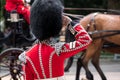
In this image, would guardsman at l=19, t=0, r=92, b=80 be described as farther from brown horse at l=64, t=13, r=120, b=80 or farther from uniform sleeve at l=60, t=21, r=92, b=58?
brown horse at l=64, t=13, r=120, b=80

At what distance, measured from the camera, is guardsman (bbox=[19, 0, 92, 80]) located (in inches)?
120

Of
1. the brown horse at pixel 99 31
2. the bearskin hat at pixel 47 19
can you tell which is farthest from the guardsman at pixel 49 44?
the brown horse at pixel 99 31

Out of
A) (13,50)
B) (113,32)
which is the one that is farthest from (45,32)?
(113,32)

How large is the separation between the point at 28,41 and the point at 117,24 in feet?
6.20

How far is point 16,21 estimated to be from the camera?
7.07 meters

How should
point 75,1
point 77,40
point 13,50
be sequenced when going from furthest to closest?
point 75,1 → point 13,50 → point 77,40

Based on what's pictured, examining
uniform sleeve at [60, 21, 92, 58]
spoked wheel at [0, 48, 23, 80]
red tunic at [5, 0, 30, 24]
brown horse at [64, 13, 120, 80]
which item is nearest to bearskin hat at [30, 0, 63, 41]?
uniform sleeve at [60, 21, 92, 58]

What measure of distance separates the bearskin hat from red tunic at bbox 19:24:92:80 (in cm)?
9

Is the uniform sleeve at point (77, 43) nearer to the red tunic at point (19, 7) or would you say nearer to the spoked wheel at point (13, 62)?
the spoked wheel at point (13, 62)

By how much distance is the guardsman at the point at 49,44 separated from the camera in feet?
10.0

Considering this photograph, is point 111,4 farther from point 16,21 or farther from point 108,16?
point 16,21

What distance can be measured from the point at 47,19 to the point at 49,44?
0.62 feet

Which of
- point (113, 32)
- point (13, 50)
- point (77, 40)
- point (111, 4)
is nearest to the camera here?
point (77, 40)

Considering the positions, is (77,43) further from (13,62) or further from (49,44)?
(13,62)
